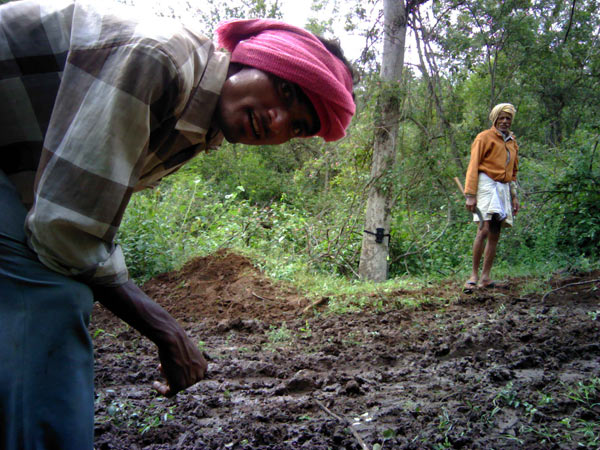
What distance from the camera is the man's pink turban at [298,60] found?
1298 millimetres

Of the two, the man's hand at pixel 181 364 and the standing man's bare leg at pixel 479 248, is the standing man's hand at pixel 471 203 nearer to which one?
the standing man's bare leg at pixel 479 248

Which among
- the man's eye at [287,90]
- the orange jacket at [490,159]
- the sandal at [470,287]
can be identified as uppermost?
the orange jacket at [490,159]

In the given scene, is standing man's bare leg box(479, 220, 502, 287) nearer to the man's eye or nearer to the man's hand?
the man's eye

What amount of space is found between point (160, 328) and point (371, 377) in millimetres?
1690

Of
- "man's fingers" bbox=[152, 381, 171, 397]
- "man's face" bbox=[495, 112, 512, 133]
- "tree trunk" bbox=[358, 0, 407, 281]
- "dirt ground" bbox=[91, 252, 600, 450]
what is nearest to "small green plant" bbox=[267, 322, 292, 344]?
"dirt ground" bbox=[91, 252, 600, 450]

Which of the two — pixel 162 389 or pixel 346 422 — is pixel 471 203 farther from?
pixel 162 389

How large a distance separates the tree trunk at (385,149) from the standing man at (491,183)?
1376 millimetres

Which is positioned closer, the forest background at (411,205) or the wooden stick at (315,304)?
the wooden stick at (315,304)

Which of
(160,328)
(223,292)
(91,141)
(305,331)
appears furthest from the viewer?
(223,292)

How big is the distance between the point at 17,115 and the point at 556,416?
7.32 ft

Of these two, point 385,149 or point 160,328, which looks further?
point 385,149

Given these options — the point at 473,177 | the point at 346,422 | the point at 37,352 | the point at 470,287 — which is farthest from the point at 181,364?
the point at 473,177

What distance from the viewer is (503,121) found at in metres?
4.95

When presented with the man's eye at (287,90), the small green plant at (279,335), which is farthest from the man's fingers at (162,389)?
the small green plant at (279,335)
